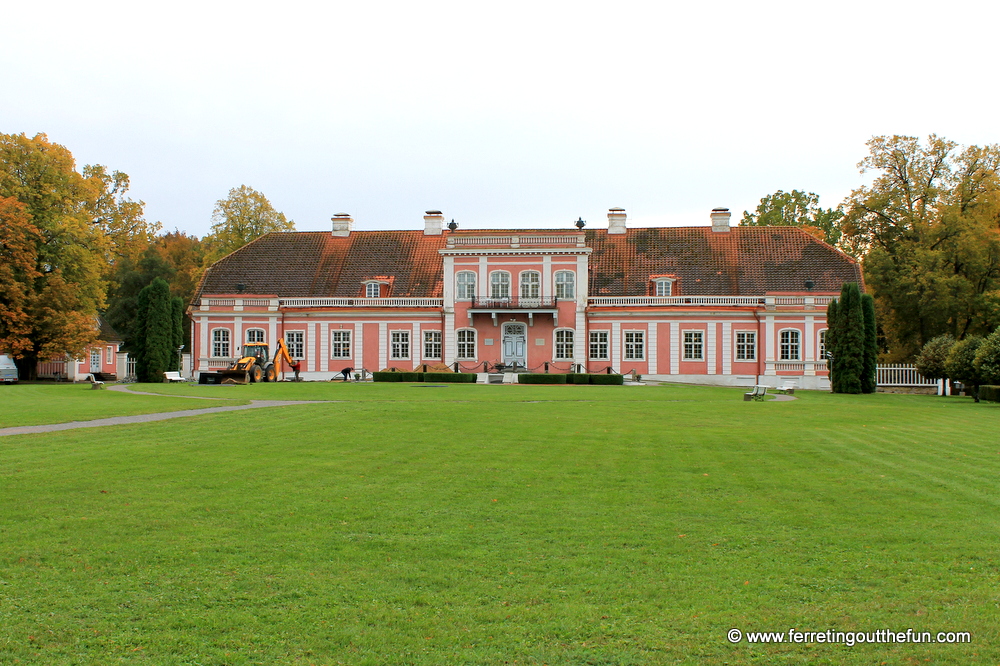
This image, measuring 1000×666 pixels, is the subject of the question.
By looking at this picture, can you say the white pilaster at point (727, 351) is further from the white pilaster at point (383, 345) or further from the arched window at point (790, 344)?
the white pilaster at point (383, 345)

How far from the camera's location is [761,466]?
11.8 metres

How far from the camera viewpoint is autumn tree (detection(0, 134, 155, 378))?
42.3 meters

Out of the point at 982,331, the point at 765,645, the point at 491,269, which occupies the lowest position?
the point at 765,645

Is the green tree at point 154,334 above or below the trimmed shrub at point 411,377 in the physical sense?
above

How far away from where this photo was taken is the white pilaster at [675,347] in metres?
46.7

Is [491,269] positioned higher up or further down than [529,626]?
higher up

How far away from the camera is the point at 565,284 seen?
47.4 meters

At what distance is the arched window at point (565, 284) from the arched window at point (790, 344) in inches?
459

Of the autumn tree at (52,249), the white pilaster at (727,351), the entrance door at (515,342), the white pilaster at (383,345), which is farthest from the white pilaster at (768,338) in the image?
the autumn tree at (52,249)

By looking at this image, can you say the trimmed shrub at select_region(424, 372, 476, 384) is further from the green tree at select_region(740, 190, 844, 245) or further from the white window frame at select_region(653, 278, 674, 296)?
the green tree at select_region(740, 190, 844, 245)

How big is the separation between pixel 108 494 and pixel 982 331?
47.2 metres

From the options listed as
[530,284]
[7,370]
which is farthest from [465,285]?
[7,370]

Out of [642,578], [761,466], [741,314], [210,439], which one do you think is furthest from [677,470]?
[741,314]

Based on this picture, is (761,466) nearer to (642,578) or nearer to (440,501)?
(440,501)
